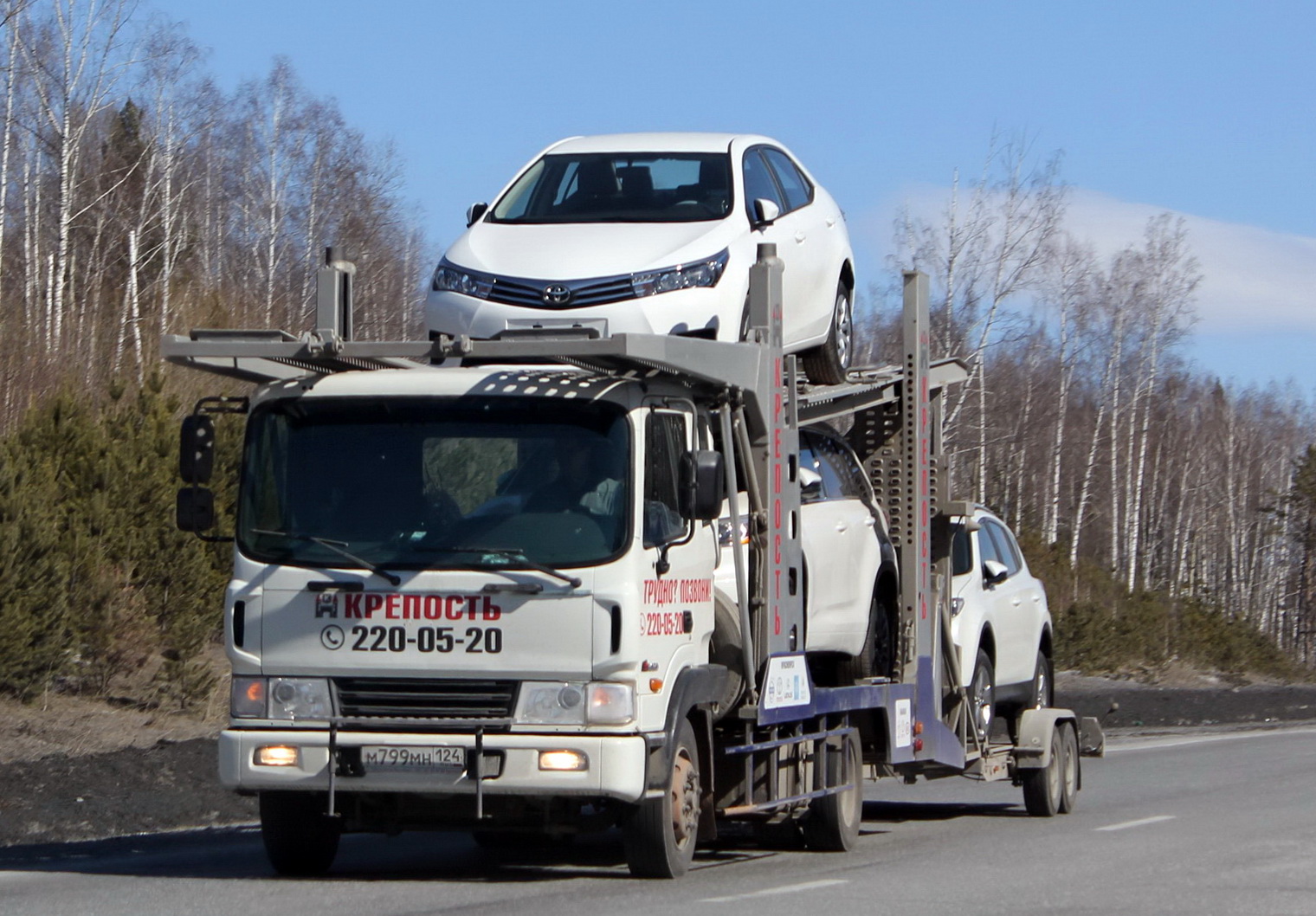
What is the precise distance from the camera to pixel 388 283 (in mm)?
48938

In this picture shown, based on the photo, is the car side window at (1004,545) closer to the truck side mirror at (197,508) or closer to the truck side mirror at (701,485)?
the truck side mirror at (701,485)

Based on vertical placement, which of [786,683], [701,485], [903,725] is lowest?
[903,725]

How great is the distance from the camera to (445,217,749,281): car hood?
9602 millimetres

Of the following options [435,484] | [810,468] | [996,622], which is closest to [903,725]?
[810,468]

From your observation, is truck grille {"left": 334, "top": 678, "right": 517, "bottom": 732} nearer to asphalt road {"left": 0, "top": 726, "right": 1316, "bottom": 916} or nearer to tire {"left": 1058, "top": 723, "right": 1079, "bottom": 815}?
asphalt road {"left": 0, "top": 726, "right": 1316, "bottom": 916}

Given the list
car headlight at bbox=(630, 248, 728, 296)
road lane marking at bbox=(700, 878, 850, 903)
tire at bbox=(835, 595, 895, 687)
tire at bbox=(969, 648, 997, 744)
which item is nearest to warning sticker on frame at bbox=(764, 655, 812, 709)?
road lane marking at bbox=(700, 878, 850, 903)

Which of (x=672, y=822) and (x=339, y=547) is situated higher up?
(x=339, y=547)

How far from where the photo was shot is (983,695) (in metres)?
13.5

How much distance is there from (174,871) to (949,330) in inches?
1323

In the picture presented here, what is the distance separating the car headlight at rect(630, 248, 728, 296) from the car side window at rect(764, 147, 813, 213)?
53.5 inches

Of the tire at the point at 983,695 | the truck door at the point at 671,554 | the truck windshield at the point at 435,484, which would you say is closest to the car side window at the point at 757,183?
the truck door at the point at 671,554

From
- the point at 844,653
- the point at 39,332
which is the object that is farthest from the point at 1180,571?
the point at 844,653

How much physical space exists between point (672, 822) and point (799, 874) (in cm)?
119

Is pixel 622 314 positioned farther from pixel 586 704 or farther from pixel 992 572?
pixel 992 572
